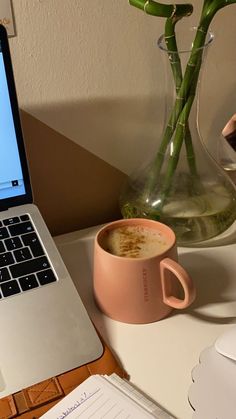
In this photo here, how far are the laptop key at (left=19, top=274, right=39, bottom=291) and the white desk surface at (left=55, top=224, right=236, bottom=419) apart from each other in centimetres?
7

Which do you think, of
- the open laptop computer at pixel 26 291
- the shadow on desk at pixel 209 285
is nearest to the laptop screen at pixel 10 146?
the open laptop computer at pixel 26 291

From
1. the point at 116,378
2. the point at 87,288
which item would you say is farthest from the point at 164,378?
the point at 87,288

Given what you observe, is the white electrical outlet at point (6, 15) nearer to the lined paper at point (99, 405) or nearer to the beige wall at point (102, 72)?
the beige wall at point (102, 72)

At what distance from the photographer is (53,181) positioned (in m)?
0.73

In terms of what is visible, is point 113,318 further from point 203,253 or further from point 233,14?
point 233,14

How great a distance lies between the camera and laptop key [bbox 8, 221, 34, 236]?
24.3 inches

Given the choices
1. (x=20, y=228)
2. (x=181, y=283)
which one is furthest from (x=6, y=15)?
(x=181, y=283)

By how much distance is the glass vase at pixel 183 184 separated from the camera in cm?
66

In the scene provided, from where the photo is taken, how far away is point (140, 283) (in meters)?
0.53

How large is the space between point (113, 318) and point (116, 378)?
0.09 meters

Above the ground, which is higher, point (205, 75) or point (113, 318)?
point (205, 75)

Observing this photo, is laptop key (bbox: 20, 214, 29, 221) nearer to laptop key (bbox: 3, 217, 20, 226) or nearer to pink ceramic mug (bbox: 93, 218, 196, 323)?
laptop key (bbox: 3, 217, 20, 226)

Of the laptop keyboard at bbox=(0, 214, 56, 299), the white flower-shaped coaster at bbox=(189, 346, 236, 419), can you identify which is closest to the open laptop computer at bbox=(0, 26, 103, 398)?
the laptop keyboard at bbox=(0, 214, 56, 299)

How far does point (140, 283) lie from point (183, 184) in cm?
20
